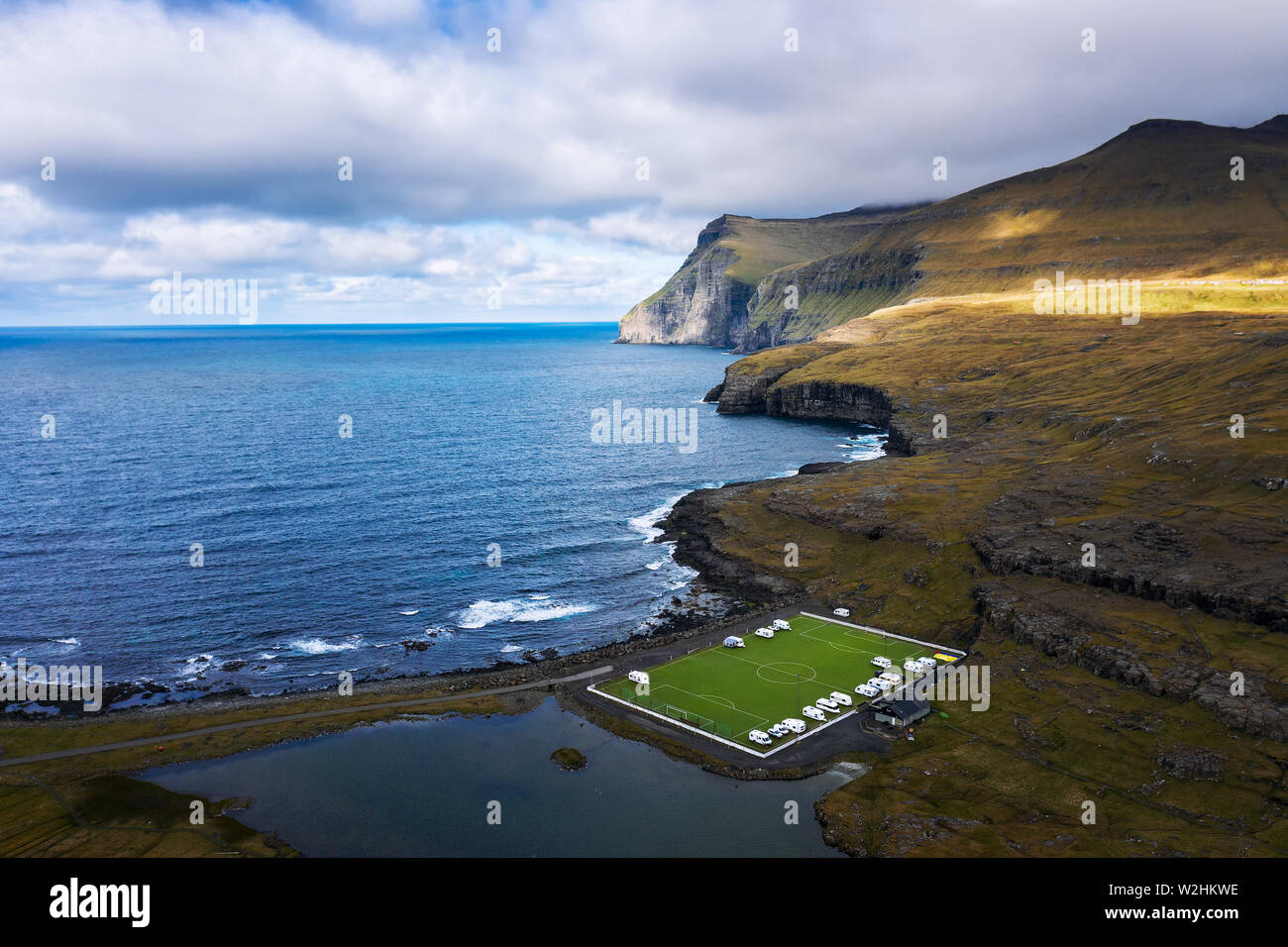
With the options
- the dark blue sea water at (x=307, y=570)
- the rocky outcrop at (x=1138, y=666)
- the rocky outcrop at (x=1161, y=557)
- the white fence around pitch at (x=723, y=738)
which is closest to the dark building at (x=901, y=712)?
the white fence around pitch at (x=723, y=738)

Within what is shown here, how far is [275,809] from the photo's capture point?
7125 centimetres

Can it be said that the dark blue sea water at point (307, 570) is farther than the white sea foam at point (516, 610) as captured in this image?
No

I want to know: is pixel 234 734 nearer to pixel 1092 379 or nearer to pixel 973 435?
pixel 973 435

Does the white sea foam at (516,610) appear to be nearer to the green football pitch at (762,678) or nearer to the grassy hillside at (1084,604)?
the green football pitch at (762,678)

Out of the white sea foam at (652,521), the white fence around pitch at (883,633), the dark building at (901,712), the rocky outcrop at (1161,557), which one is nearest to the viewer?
the dark building at (901,712)

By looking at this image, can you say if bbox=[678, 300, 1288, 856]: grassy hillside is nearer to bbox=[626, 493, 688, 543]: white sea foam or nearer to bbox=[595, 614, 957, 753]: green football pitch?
bbox=[626, 493, 688, 543]: white sea foam

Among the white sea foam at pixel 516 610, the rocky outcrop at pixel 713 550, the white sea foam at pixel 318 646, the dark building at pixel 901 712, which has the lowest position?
the dark building at pixel 901 712

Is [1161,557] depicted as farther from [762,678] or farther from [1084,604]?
[762,678]

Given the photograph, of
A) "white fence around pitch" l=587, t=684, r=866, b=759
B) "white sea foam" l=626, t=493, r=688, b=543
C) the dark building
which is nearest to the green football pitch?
"white fence around pitch" l=587, t=684, r=866, b=759

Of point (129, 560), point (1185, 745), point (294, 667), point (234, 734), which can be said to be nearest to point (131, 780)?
point (234, 734)

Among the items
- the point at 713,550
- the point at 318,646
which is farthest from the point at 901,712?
the point at 318,646

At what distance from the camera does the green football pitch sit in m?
86.9

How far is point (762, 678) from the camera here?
9525 centimetres

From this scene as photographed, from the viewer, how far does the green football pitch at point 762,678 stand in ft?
285
